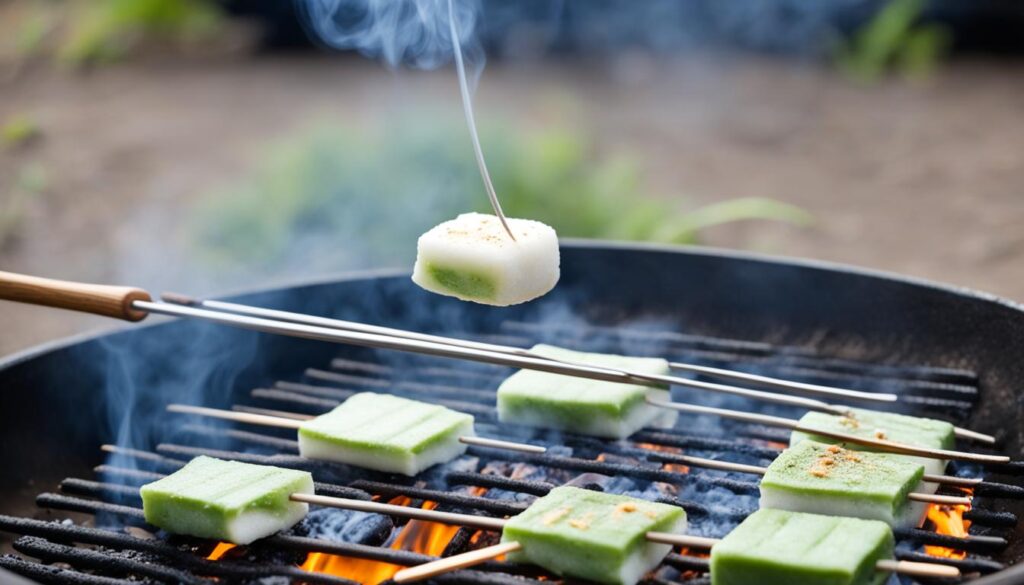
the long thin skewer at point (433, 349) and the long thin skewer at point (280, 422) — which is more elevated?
the long thin skewer at point (433, 349)

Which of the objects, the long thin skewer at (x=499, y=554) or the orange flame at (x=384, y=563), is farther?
the orange flame at (x=384, y=563)

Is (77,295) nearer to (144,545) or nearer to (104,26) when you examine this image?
(144,545)

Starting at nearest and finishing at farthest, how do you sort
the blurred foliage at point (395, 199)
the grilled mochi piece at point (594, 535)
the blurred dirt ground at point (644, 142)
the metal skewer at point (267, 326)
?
the grilled mochi piece at point (594, 535)
the metal skewer at point (267, 326)
the blurred foliage at point (395, 199)
the blurred dirt ground at point (644, 142)

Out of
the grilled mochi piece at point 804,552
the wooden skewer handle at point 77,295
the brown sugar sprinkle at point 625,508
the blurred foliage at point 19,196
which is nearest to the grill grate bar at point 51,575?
the wooden skewer handle at point 77,295

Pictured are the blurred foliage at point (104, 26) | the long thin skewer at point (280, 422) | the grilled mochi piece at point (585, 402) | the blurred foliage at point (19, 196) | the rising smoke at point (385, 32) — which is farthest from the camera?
the blurred foliage at point (104, 26)

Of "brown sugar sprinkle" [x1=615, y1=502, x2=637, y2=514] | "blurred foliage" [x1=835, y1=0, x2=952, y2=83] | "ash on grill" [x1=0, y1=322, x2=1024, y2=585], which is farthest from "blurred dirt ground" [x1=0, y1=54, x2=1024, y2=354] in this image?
"brown sugar sprinkle" [x1=615, y1=502, x2=637, y2=514]

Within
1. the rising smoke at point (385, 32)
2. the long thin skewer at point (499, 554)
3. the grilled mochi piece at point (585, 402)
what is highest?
the rising smoke at point (385, 32)

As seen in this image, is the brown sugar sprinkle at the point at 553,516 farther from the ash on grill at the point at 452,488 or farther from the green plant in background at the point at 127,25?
the green plant in background at the point at 127,25

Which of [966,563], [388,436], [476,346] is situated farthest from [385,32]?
[966,563]
